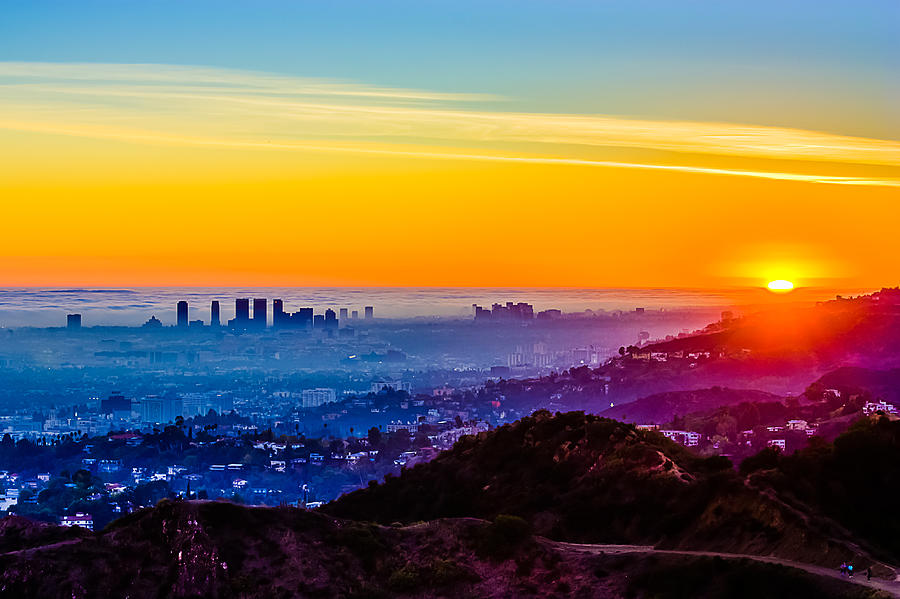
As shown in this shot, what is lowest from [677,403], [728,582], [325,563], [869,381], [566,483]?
[677,403]

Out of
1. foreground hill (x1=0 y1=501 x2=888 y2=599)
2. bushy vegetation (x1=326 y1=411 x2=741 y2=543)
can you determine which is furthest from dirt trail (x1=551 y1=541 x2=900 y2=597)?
bushy vegetation (x1=326 y1=411 x2=741 y2=543)

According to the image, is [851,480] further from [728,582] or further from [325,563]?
[325,563]

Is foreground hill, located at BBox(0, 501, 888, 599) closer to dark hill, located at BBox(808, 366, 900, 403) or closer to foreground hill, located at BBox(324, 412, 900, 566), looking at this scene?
foreground hill, located at BBox(324, 412, 900, 566)

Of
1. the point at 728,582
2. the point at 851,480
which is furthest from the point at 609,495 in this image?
the point at 728,582

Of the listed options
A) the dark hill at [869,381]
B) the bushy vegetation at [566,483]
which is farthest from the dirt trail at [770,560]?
the dark hill at [869,381]

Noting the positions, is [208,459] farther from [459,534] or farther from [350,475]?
[459,534]

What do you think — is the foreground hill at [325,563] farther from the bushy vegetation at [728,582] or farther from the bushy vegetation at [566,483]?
the bushy vegetation at [566,483]
